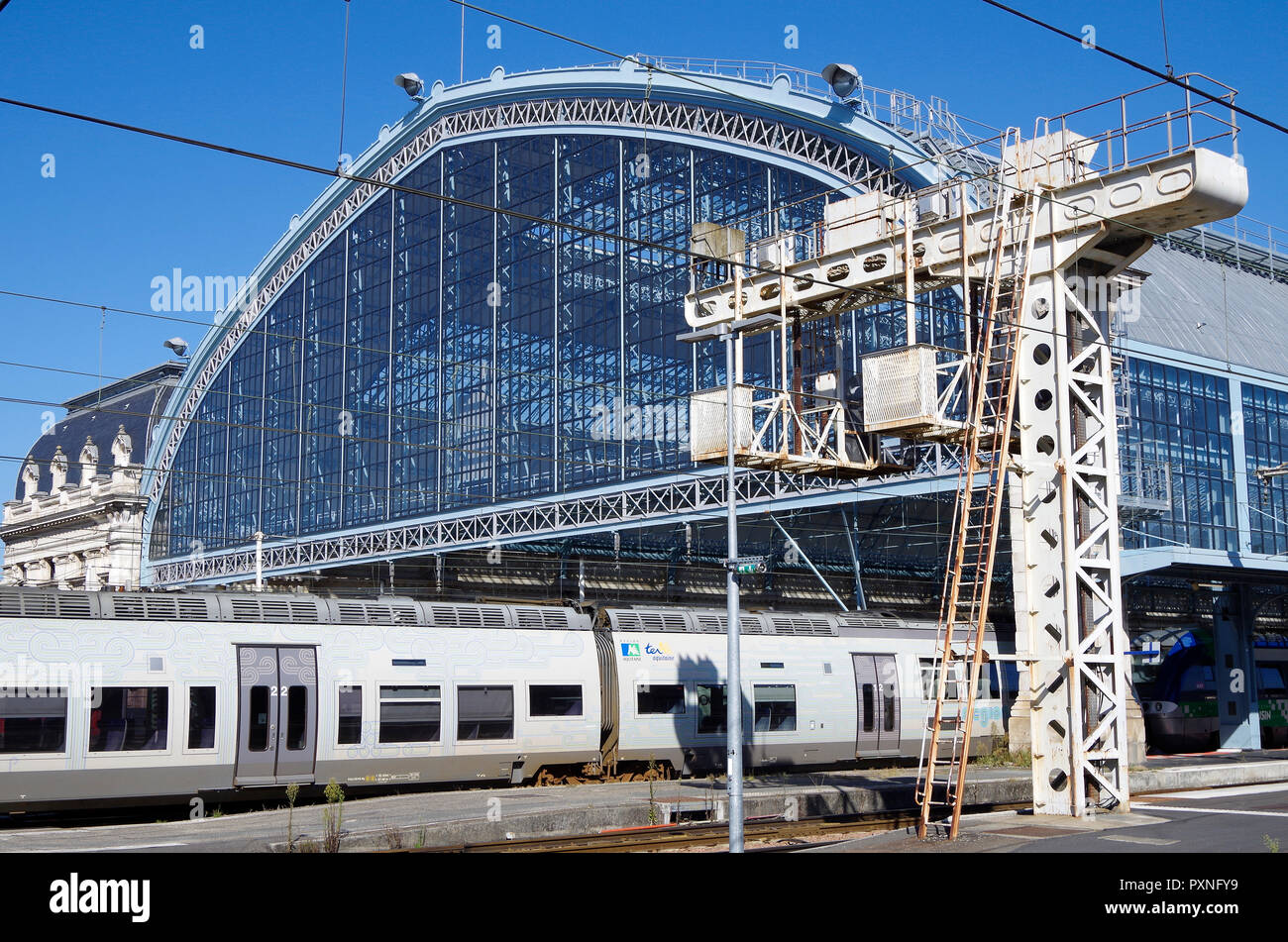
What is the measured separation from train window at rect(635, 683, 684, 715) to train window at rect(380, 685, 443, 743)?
4.71 metres

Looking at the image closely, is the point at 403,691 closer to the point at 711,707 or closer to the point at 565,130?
the point at 711,707

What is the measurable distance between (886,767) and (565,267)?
111 ft

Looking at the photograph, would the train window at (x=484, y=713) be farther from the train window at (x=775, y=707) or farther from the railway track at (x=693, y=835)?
the train window at (x=775, y=707)

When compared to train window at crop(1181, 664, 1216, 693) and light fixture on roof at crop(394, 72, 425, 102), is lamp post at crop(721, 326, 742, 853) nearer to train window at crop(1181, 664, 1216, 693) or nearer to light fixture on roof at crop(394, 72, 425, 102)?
train window at crop(1181, 664, 1216, 693)

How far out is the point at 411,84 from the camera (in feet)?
222

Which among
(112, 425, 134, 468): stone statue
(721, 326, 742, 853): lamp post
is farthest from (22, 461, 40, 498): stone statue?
(721, 326, 742, 853): lamp post

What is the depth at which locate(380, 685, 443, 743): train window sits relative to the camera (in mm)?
24312

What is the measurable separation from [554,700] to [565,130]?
39429mm

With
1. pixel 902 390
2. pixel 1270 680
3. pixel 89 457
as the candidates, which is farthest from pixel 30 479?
pixel 902 390

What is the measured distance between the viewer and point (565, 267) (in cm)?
5928

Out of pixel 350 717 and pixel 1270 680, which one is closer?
pixel 350 717

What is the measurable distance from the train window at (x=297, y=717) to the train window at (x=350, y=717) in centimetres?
68
